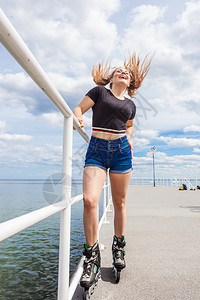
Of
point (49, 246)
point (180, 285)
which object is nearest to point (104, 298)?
point (180, 285)

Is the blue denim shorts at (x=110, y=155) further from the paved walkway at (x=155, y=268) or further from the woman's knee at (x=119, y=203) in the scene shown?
the paved walkway at (x=155, y=268)

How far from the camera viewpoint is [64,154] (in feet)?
4.53

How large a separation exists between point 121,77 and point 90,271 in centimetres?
150

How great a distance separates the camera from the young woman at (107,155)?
63.1 inches

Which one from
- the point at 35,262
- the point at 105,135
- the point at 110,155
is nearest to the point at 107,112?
the point at 105,135

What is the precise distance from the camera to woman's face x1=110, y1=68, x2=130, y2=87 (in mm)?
2006

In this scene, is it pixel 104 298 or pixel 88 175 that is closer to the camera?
pixel 104 298

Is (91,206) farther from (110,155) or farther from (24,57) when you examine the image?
(24,57)

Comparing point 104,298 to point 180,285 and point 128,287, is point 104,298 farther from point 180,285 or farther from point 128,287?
point 180,285

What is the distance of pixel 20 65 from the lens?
78cm

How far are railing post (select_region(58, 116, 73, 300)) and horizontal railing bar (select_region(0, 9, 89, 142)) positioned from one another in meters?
0.28

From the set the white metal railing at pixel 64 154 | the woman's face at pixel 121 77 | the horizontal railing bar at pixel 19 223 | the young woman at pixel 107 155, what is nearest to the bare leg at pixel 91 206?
the young woman at pixel 107 155

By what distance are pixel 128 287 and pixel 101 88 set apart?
4.90 feet

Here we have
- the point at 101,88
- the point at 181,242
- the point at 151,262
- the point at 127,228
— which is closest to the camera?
the point at 101,88
